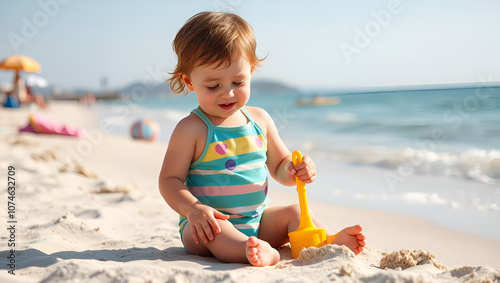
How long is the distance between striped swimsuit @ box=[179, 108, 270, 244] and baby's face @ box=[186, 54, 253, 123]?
11cm

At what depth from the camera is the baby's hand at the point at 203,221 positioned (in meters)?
1.96

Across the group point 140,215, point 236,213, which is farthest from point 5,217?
point 236,213

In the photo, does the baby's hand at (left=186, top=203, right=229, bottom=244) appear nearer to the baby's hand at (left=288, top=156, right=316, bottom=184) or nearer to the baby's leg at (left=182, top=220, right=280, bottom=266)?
the baby's leg at (left=182, top=220, right=280, bottom=266)

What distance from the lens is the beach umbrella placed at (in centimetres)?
1460

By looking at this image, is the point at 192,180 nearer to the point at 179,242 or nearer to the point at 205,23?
the point at 179,242

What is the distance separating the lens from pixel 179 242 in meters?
2.49

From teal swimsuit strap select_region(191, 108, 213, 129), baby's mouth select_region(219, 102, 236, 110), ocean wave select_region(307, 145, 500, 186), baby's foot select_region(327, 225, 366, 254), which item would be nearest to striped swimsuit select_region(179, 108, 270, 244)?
A: teal swimsuit strap select_region(191, 108, 213, 129)

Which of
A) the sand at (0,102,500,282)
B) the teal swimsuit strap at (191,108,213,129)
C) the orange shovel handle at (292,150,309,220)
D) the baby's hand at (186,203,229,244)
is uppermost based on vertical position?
the teal swimsuit strap at (191,108,213,129)

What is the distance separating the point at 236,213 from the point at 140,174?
2.87m

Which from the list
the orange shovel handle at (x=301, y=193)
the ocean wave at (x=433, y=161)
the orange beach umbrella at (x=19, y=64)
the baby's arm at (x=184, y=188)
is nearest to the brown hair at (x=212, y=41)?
the baby's arm at (x=184, y=188)

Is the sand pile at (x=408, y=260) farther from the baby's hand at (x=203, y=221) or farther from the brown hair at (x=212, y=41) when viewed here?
the brown hair at (x=212, y=41)

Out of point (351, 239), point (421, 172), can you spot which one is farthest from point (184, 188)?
point (421, 172)

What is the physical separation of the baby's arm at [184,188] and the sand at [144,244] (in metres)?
0.16

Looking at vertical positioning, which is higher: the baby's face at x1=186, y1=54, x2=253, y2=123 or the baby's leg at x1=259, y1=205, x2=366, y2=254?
the baby's face at x1=186, y1=54, x2=253, y2=123
